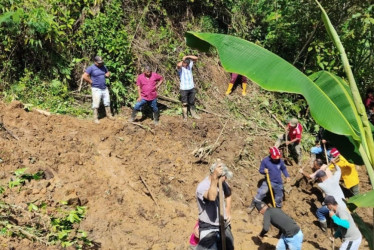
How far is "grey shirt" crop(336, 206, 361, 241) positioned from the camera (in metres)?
6.04

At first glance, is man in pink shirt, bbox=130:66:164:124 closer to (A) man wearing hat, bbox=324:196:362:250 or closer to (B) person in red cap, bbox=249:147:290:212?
(B) person in red cap, bbox=249:147:290:212

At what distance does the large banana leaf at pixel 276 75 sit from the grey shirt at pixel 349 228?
3.01m

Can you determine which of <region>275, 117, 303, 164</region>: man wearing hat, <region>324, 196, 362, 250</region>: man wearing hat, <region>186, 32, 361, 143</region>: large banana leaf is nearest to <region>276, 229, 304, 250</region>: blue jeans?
<region>324, 196, 362, 250</region>: man wearing hat

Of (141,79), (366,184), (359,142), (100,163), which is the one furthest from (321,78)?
(366,184)

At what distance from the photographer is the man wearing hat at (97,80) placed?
8445 mm

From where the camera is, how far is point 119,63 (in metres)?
9.37

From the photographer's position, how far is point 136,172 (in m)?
7.90

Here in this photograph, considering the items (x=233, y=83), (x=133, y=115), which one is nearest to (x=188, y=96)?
(x=133, y=115)

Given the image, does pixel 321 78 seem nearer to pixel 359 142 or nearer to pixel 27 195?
pixel 359 142

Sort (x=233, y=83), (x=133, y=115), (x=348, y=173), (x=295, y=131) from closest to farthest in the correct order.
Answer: (x=348, y=173)
(x=133, y=115)
(x=295, y=131)
(x=233, y=83)

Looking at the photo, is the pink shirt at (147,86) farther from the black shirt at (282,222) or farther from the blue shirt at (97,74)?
the black shirt at (282,222)

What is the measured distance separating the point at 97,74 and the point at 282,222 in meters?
4.85

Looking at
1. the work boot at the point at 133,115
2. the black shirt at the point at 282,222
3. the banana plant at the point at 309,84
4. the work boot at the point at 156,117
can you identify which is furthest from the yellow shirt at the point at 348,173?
the banana plant at the point at 309,84

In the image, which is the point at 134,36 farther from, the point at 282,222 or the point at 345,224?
the point at 345,224
